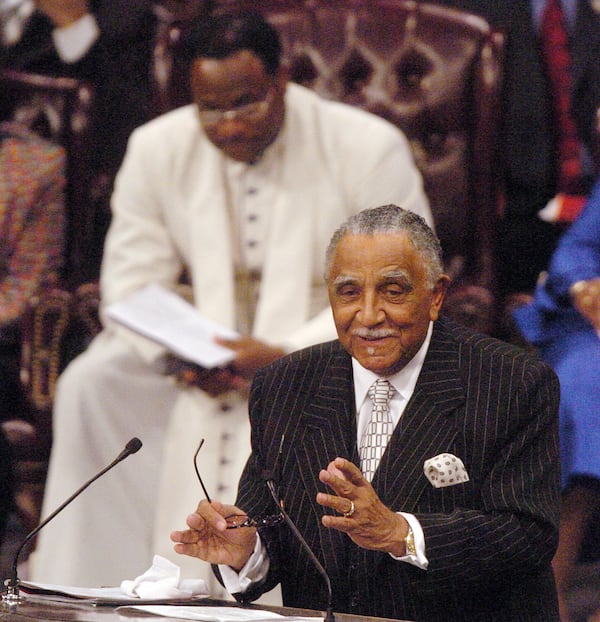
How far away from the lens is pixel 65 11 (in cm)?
502

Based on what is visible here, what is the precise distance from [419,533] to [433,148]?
2469mm

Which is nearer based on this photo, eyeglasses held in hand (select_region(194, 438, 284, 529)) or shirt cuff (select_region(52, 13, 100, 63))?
eyeglasses held in hand (select_region(194, 438, 284, 529))

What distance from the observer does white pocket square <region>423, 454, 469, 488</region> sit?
2303mm

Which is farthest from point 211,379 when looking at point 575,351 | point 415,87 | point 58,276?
point 415,87

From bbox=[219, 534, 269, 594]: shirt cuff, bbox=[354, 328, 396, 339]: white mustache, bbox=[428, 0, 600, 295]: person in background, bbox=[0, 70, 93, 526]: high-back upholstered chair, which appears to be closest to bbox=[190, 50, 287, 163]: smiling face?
bbox=[0, 70, 93, 526]: high-back upholstered chair

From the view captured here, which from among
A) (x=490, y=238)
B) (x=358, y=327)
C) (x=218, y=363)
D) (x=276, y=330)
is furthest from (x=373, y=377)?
(x=490, y=238)

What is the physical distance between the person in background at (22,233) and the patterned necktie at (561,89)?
164 centimetres

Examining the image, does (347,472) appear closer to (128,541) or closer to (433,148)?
(128,541)

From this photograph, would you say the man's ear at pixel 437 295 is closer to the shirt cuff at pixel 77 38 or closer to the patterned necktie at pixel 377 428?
the patterned necktie at pixel 377 428

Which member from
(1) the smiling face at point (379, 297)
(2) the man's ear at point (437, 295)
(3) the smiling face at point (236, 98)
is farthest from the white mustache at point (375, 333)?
(3) the smiling face at point (236, 98)

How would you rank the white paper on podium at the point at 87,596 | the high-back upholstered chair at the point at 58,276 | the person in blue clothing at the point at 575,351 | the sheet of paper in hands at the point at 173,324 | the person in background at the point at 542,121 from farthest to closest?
the person in background at the point at 542,121 < the high-back upholstered chair at the point at 58,276 < the sheet of paper in hands at the point at 173,324 < the person in blue clothing at the point at 575,351 < the white paper on podium at the point at 87,596

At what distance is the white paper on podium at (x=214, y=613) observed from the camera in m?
2.04

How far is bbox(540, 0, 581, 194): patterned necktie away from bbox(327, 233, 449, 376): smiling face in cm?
213

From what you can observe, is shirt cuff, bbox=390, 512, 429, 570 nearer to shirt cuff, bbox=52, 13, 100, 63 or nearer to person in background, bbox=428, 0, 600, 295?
person in background, bbox=428, 0, 600, 295
